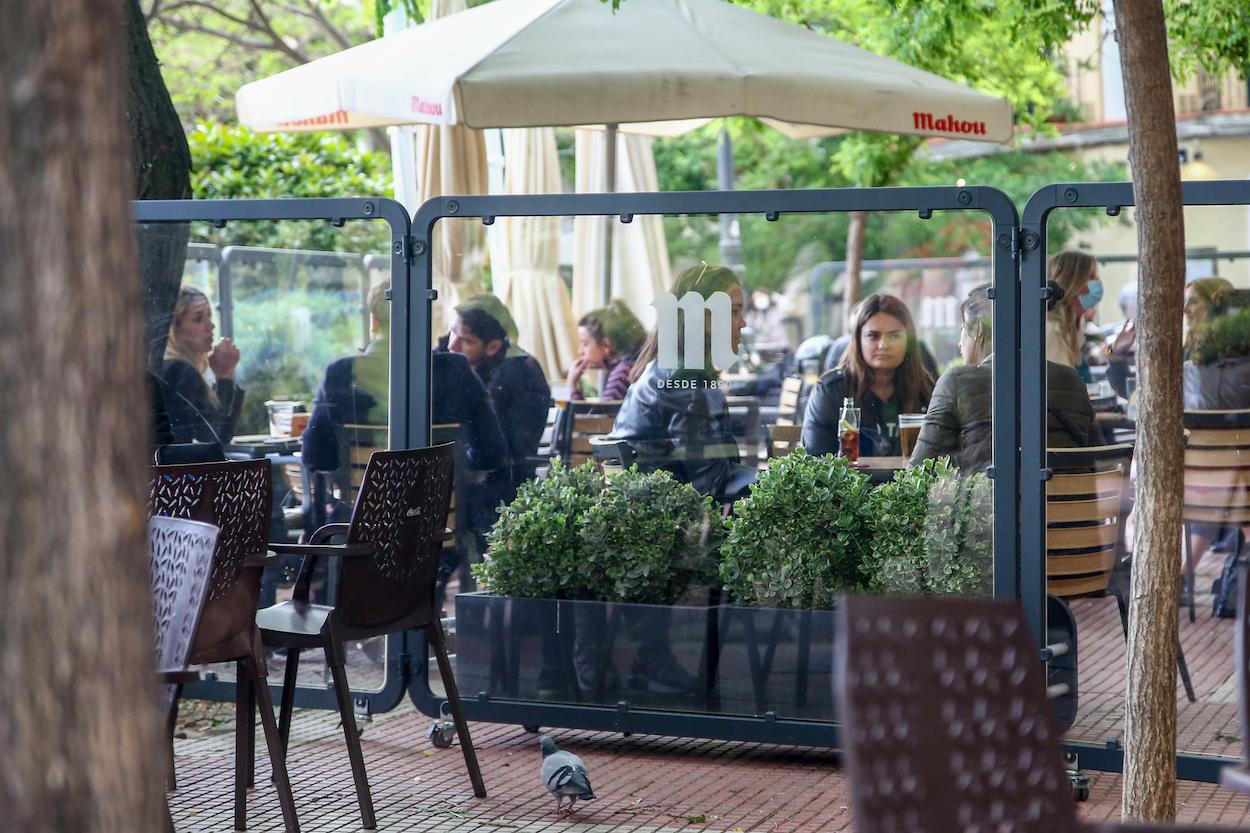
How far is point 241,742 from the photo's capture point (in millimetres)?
5125

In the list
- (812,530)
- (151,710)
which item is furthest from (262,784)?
(151,710)

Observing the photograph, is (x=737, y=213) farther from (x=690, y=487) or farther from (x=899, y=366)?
(x=690, y=487)

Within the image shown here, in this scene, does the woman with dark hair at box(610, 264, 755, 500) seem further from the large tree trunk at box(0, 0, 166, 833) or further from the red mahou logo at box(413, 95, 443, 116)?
the large tree trunk at box(0, 0, 166, 833)

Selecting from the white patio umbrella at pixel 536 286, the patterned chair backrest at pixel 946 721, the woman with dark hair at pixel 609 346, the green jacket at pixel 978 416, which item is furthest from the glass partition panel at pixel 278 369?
the patterned chair backrest at pixel 946 721

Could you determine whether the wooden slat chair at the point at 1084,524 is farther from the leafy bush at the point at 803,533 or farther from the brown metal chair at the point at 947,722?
the brown metal chair at the point at 947,722

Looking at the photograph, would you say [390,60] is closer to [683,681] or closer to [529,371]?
[529,371]

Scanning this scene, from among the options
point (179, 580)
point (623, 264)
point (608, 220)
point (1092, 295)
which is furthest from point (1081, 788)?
point (623, 264)

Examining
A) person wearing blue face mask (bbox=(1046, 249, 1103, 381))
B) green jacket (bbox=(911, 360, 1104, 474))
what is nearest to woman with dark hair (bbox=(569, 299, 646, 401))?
green jacket (bbox=(911, 360, 1104, 474))

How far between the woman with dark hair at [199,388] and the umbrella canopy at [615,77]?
148 cm

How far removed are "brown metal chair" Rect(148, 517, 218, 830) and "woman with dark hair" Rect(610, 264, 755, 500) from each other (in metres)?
2.68

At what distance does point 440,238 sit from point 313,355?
799mm

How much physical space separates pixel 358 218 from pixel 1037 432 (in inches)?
109

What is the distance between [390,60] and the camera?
26.5 ft

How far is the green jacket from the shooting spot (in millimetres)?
5898
